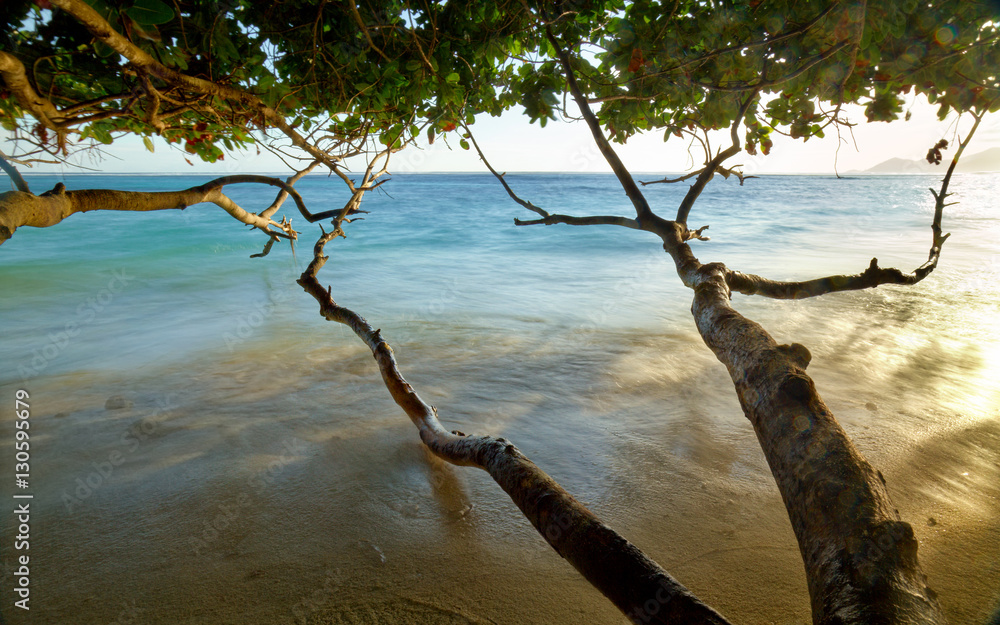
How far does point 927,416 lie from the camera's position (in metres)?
3.76

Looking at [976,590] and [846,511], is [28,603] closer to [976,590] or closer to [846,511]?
[846,511]

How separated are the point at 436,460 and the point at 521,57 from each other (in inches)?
96.8

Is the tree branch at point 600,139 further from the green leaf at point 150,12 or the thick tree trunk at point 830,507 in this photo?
the green leaf at point 150,12

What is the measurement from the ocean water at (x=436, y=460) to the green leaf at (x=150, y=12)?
223 centimetres

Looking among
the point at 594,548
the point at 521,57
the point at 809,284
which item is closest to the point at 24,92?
the point at 521,57

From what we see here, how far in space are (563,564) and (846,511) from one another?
1.66 meters

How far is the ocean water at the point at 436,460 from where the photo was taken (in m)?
2.17

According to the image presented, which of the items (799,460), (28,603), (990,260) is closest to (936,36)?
(799,460)

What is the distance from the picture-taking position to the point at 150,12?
157 centimetres

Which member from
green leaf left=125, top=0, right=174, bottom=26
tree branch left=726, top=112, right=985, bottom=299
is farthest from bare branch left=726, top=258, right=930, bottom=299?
green leaf left=125, top=0, right=174, bottom=26

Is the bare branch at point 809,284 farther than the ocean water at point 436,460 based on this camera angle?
No

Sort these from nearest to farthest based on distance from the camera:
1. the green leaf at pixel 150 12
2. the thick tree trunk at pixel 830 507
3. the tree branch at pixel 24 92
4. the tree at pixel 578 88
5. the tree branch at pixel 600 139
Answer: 1. the thick tree trunk at pixel 830 507
2. the tree at pixel 578 88
3. the green leaf at pixel 150 12
4. the tree branch at pixel 24 92
5. the tree branch at pixel 600 139

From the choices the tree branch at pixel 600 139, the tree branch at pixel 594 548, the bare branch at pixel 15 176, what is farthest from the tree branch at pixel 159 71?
the tree branch at pixel 594 548

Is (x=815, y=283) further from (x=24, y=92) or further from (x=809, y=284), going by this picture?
(x=24, y=92)
